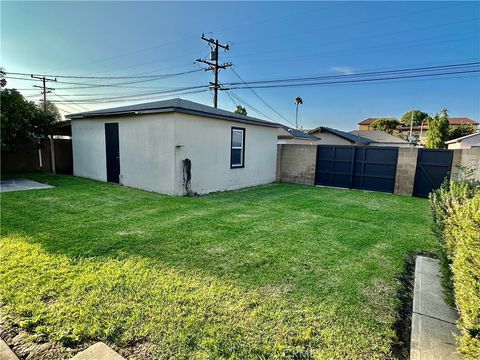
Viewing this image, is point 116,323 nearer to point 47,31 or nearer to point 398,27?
point 47,31

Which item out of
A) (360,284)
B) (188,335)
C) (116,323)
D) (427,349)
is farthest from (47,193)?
(427,349)

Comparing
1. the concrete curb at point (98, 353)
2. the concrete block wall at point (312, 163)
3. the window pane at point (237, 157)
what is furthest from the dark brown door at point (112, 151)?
the concrete curb at point (98, 353)

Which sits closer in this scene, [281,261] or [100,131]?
[281,261]

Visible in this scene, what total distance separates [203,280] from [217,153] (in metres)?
6.18

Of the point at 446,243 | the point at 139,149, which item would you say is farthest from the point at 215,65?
the point at 446,243

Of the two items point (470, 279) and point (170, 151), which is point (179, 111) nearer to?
Result: point (170, 151)

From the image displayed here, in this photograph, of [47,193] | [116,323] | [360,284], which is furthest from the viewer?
[47,193]

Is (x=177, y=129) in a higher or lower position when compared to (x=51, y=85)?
lower

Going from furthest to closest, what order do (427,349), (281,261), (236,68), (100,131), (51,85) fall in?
(51,85) → (236,68) → (100,131) → (281,261) → (427,349)

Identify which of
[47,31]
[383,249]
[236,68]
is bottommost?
[383,249]

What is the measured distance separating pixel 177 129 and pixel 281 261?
16.9ft

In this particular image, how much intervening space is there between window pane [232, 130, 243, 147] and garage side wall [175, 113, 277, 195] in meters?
0.23

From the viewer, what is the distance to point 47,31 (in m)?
9.61

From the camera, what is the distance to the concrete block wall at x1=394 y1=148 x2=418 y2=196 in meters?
8.88
